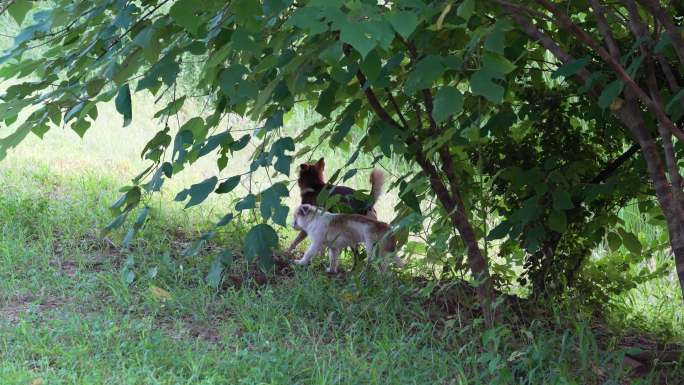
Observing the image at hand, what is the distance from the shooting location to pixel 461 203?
16.2 ft

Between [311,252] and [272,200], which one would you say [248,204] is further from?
[311,252]

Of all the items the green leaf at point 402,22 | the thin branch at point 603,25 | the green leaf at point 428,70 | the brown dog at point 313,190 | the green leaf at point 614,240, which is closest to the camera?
the green leaf at point 402,22

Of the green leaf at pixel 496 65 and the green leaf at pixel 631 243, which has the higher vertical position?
the green leaf at pixel 496 65

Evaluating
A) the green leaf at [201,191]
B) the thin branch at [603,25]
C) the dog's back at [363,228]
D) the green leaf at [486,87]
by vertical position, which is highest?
the thin branch at [603,25]

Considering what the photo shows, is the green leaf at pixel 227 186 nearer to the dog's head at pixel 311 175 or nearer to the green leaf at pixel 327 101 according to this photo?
the green leaf at pixel 327 101

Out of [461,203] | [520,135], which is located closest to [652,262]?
[520,135]

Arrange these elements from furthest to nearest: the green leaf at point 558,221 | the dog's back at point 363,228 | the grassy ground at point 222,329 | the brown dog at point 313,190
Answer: the brown dog at point 313,190
the dog's back at point 363,228
the green leaf at point 558,221
the grassy ground at point 222,329

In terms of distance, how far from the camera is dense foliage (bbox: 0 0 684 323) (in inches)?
134

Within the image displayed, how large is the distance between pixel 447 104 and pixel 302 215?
131 inches

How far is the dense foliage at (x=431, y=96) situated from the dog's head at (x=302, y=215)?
47.6 inches

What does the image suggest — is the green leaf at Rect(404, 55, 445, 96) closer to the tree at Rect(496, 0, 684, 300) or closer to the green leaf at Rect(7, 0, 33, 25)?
the tree at Rect(496, 0, 684, 300)

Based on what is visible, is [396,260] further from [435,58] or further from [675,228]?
[435,58]

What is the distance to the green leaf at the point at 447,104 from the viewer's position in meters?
3.20

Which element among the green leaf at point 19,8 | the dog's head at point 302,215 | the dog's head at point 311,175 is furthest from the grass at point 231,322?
the green leaf at point 19,8
